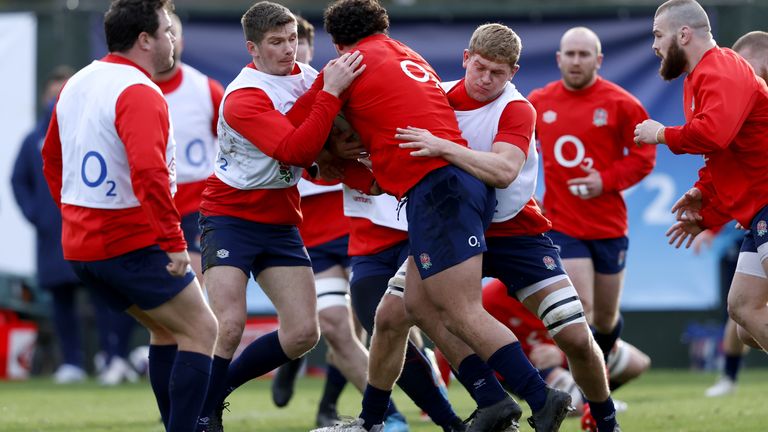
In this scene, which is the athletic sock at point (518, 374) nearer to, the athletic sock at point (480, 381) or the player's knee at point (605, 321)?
the athletic sock at point (480, 381)

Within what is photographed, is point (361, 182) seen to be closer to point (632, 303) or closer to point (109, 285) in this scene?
point (109, 285)

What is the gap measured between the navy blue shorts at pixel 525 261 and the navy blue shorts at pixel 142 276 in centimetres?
151

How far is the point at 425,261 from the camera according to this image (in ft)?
18.6

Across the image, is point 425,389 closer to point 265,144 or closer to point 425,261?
point 425,261

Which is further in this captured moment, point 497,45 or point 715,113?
point 715,113

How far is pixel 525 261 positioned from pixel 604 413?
34.1 inches

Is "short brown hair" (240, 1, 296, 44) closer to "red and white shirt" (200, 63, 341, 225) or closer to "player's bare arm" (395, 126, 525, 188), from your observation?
"red and white shirt" (200, 63, 341, 225)

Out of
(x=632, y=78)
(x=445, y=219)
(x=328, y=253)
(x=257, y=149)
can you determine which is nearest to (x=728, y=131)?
(x=445, y=219)

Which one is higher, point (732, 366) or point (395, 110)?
point (395, 110)

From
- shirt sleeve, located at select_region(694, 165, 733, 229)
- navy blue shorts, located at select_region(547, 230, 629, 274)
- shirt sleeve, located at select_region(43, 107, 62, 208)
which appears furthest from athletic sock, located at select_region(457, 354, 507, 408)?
navy blue shorts, located at select_region(547, 230, 629, 274)

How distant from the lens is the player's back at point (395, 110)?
578cm

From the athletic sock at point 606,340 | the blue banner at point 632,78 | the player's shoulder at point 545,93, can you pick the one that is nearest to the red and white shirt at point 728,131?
the athletic sock at point 606,340

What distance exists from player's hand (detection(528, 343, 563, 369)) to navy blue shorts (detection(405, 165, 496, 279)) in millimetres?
2742

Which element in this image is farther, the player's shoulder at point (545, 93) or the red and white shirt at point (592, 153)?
the player's shoulder at point (545, 93)
